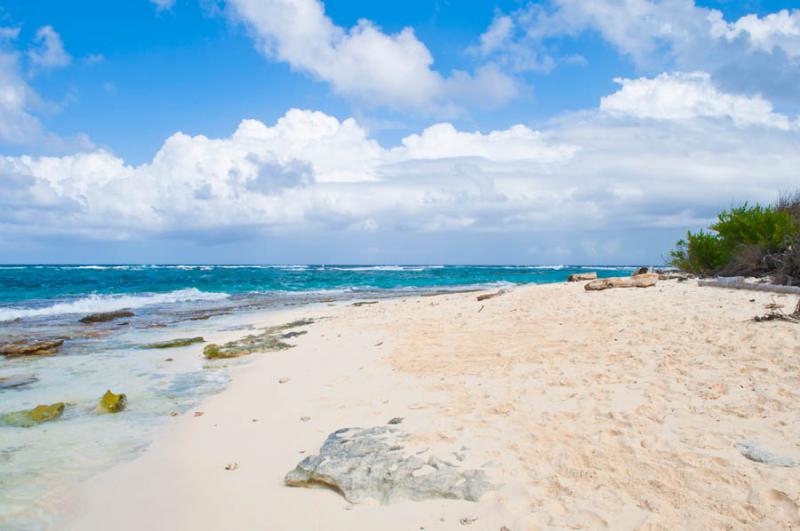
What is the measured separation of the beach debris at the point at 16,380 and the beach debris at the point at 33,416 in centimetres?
198

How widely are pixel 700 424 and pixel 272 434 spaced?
4.13 meters


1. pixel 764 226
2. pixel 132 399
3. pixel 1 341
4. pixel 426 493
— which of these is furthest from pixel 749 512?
pixel 1 341

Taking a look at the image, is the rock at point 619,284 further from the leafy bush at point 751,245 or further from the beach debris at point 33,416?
the beach debris at point 33,416

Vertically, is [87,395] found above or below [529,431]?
below

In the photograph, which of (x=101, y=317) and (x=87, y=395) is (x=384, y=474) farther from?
(x=101, y=317)

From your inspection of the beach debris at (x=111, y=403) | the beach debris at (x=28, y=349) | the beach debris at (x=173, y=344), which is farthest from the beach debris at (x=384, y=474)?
the beach debris at (x=28, y=349)

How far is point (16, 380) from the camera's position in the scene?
838 centimetres

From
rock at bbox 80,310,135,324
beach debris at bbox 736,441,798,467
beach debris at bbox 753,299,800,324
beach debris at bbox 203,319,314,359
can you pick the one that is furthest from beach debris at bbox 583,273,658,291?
rock at bbox 80,310,135,324

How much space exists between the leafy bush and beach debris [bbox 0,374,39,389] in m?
15.1

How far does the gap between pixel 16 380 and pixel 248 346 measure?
3.91m

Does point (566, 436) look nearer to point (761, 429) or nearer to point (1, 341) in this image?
point (761, 429)

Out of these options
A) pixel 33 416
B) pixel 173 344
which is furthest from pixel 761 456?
pixel 173 344

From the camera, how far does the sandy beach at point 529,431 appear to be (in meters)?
3.44

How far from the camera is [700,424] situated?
449 cm
